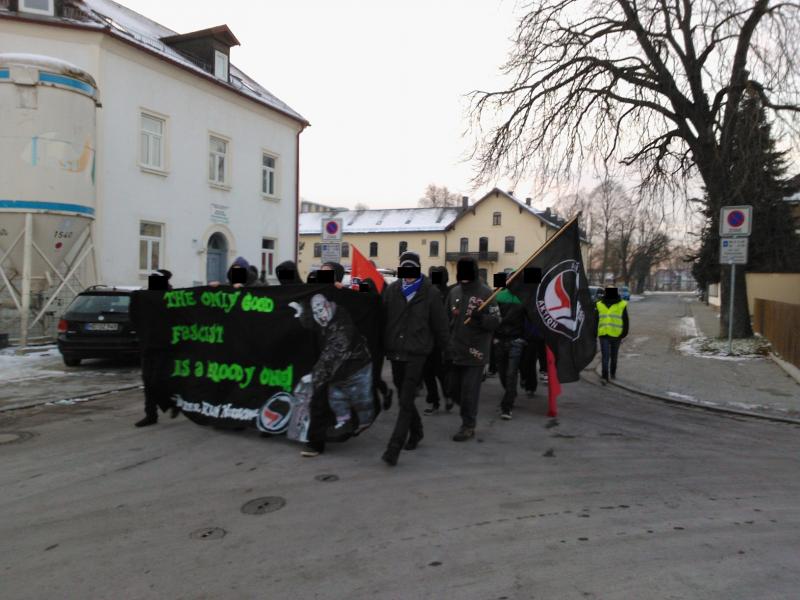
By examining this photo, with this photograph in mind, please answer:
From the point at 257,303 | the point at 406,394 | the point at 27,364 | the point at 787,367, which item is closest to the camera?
the point at 406,394

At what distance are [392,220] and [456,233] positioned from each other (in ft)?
26.5

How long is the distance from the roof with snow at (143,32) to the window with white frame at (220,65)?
0.97 feet

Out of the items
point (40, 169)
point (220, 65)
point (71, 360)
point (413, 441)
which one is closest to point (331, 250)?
point (71, 360)

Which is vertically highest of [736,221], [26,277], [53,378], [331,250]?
[736,221]

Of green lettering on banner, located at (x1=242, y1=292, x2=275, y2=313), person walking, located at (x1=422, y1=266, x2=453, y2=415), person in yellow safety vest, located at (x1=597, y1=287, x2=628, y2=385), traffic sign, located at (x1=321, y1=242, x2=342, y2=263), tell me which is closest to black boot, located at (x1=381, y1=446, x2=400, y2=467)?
green lettering on banner, located at (x1=242, y1=292, x2=275, y2=313)

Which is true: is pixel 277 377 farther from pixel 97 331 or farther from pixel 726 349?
pixel 726 349

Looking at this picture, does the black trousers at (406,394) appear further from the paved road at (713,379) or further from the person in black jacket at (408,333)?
the paved road at (713,379)

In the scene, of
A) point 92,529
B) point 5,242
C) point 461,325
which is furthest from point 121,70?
point 92,529

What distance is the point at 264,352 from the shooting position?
6090mm

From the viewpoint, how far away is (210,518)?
13.6ft

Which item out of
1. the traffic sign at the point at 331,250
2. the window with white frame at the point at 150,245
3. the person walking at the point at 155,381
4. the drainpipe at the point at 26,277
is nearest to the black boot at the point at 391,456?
the person walking at the point at 155,381

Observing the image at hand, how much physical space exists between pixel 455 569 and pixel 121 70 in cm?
1794

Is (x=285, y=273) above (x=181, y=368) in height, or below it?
above

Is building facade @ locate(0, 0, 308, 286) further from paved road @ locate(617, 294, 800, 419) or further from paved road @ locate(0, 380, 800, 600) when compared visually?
paved road @ locate(617, 294, 800, 419)
